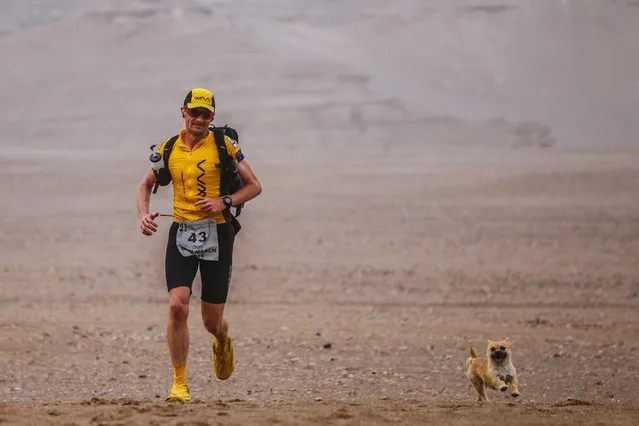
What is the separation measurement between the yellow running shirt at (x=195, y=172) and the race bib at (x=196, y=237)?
4 centimetres

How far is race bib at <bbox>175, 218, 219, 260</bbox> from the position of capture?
9055 mm

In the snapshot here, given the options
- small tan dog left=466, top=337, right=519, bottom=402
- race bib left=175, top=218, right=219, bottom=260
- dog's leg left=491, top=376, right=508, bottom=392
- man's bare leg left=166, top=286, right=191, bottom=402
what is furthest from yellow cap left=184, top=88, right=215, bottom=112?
dog's leg left=491, top=376, right=508, bottom=392

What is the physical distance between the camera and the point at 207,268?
9.26 meters

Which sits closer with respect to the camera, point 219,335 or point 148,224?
point 148,224

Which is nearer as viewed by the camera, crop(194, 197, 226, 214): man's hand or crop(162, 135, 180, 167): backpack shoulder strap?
crop(194, 197, 226, 214): man's hand

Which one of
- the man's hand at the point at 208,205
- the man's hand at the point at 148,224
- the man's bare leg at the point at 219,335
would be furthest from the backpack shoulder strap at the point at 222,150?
the man's bare leg at the point at 219,335

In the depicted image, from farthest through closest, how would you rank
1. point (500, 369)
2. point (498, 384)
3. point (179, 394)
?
point (500, 369), point (498, 384), point (179, 394)

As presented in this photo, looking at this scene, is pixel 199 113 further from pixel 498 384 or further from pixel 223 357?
pixel 498 384

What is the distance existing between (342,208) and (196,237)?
21.3m

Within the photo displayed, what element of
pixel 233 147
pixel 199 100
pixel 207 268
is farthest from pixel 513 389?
pixel 199 100

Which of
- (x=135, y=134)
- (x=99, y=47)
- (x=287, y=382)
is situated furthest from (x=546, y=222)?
(x=99, y=47)

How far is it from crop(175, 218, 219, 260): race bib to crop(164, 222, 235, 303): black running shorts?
0.16 ft

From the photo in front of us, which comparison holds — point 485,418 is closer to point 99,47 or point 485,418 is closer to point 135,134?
point 135,134

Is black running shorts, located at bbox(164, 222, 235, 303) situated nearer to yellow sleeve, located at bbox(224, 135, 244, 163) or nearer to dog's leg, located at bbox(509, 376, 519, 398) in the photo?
yellow sleeve, located at bbox(224, 135, 244, 163)
